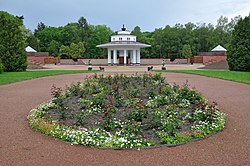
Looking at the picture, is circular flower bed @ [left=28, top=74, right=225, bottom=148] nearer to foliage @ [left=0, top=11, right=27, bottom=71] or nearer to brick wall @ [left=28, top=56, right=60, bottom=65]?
foliage @ [left=0, top=11, right=27, bottom=71]

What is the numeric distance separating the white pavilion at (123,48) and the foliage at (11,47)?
16.7m

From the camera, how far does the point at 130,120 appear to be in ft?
22.1

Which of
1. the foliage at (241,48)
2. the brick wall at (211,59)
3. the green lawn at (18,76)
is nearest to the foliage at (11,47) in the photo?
the green lawn at (18,76)

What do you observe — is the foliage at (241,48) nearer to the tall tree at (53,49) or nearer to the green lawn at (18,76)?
the green lawn at (18,76)

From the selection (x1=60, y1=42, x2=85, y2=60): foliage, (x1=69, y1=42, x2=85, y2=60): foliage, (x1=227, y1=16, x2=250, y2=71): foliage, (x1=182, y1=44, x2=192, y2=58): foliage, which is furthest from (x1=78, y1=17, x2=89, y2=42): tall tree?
(x1=227, y1=16, x2=250, y2=71): foliage

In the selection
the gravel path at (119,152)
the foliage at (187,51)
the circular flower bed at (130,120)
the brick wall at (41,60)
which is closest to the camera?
the gravel path at (119,152)

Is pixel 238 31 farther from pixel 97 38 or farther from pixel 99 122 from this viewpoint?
pixel 97 38

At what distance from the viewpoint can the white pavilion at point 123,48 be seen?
143ft

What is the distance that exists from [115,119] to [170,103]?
2532 mm

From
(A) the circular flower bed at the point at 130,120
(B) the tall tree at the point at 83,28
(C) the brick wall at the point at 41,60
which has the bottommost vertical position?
(A) the circular flower bed at the point at 130,120

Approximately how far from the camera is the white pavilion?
43.7 metres

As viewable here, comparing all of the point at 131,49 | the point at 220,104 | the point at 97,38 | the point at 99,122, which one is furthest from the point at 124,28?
the point at 99,122

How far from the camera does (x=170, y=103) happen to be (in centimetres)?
866

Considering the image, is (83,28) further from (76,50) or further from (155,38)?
(155,38)
